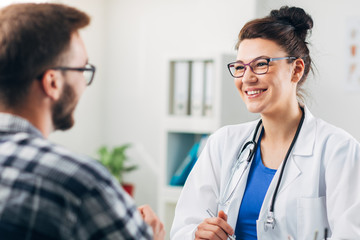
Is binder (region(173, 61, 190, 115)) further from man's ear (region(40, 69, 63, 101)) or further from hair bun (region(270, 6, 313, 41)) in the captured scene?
man's ear (region(40, 69, 63, 101))

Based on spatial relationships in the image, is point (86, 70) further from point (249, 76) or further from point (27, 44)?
point (249, 76)

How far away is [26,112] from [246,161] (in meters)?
0.91

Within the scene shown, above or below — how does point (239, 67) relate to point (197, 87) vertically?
above

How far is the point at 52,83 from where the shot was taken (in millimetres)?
909

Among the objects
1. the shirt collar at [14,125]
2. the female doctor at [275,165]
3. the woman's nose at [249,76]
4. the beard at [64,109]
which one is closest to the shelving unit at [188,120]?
the female doctor at [275,165]

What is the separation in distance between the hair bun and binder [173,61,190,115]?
152 cm

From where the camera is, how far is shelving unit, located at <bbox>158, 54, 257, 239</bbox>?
3.05 meters

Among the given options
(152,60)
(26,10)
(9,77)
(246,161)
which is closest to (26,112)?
(9,77)

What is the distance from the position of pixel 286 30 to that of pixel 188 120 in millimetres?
1644

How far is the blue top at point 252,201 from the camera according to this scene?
1.52 m

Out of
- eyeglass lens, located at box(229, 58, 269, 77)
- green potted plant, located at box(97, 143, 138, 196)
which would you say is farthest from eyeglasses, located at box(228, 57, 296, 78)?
green potted plant, located at box(97, 143, 138, 196)

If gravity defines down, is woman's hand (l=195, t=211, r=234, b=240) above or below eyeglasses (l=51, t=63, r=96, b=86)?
below

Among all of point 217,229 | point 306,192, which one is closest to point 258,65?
point 306,192

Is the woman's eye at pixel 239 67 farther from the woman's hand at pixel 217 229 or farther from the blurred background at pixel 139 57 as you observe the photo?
the blurred background at pixel 139 57
